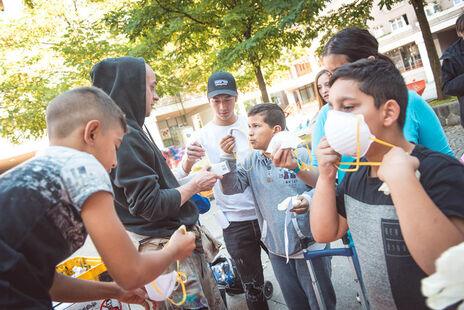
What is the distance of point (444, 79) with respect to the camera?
3.75 meters

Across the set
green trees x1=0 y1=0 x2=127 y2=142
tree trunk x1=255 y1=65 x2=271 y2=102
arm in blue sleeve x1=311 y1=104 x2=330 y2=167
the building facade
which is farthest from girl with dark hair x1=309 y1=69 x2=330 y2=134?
the building facade

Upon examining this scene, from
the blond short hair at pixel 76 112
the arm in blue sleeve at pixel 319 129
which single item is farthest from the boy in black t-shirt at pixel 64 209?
the arm in blue sleeve at pixel 319 129

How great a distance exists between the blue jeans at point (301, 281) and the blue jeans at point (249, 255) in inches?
18.7

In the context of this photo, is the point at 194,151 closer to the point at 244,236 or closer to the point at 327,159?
the point at 244,236

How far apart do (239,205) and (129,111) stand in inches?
52.3

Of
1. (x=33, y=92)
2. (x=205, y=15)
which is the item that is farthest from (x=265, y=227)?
(x=33, y=92)

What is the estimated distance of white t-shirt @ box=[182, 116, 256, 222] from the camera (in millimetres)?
2775

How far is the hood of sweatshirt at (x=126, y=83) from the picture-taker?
199cm

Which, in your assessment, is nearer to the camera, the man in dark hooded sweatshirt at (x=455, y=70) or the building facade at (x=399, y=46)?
the man in dark hooded sweatshirt at (x=455, y=70)

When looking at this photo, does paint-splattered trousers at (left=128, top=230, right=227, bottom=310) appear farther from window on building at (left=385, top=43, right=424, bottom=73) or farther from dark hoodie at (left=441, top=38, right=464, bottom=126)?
window on building at (left=385, top=43, right=424, bottom=73)

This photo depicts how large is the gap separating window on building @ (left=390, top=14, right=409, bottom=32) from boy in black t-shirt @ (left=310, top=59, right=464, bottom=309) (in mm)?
32473

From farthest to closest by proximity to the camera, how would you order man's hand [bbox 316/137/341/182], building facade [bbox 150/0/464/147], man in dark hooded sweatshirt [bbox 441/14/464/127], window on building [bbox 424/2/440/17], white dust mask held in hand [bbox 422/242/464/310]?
window on building [bbox 424/2/440/17]
building facade [bbox 150/0/464/147]
man in dark hooded sweatshirt [bbox 441/14/464/127]
man's hand [bbox 316/137/341/182]
white dust mask held in hand [bbox 422/242/464/310]

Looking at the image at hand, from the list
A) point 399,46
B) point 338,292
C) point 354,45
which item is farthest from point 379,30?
point 354,45

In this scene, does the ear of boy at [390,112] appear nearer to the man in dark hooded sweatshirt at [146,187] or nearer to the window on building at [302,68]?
the man in dark hooded sweatshirt at [146,187]
